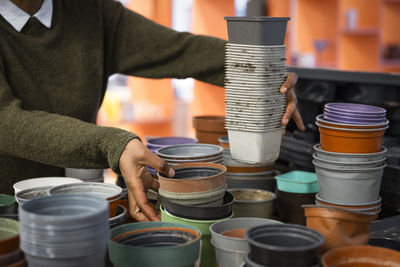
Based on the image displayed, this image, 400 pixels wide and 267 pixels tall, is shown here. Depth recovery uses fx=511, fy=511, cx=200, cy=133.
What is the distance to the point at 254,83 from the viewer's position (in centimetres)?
149

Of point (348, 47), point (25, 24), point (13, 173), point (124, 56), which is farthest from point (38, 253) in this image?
point (348, 47)

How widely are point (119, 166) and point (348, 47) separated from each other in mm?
6364

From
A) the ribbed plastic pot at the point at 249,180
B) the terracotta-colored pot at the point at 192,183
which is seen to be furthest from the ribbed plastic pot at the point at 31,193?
the ribbed plastic pot at the point at 249,180

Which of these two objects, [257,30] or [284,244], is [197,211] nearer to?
[284,244]

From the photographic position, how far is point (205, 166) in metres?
1.48

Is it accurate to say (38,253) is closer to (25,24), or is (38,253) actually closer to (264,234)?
(264,234)

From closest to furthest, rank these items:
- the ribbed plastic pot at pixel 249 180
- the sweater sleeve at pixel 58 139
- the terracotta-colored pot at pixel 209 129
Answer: the sweater sleeve at pixel 58 139, the ribbed plastic pot at pixel 249 180, the terracotta-colored pot at pixel 209 129

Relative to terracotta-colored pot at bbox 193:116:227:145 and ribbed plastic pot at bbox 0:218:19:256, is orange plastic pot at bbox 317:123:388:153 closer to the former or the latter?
terracotta-colored pot at bbox 193:116:227:145

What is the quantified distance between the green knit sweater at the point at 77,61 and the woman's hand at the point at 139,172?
12.0 inches

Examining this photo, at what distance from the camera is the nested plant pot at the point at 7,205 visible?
134 centimetres

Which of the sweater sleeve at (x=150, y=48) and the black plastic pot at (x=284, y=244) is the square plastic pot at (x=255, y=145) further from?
the sweater sleeve at (x=150, y=48)

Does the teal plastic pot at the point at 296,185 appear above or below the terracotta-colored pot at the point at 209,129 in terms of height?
below

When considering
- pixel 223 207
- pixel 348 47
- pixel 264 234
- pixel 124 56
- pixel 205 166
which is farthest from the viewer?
pixel 348 47

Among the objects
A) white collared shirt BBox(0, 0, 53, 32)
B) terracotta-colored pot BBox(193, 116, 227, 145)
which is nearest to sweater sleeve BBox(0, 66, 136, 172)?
white collared shirt BBox(0, 0, 53, 32)
